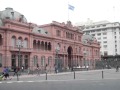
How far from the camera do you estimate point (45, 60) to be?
238 ft

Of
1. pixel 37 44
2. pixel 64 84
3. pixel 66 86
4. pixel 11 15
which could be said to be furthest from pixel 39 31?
pixel 66 86

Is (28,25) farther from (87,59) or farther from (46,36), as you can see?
(87,59)

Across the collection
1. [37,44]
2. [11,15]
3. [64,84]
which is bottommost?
[64,84]

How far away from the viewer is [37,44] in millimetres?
71312

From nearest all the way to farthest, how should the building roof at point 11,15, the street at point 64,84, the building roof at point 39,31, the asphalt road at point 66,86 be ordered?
1. the asphalt road at point 66,86
2. the street at point 64,84
3. the building roof at point 11,15
4. the building roof at point 39,31

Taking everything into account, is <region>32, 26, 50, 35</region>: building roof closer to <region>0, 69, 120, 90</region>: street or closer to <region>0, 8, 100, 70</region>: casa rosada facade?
<region>0, 8, 100, 70</region>: casa rosada facade

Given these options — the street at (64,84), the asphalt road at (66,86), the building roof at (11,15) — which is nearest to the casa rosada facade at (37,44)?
the building roof at (11,15)

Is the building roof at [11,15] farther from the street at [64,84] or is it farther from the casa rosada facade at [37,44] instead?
the street at [64,84]

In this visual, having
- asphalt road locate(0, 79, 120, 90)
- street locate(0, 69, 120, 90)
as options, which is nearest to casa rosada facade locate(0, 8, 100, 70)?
street locate(0, 69, 120, 90)

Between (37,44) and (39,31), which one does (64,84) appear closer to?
(37,44)

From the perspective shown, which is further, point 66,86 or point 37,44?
point 37,44

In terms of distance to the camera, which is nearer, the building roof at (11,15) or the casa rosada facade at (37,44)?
the casa rosada facade at (37,44)

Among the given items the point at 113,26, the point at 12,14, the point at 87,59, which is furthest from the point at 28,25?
the point at 113,26

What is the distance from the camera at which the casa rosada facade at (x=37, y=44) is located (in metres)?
57.7
